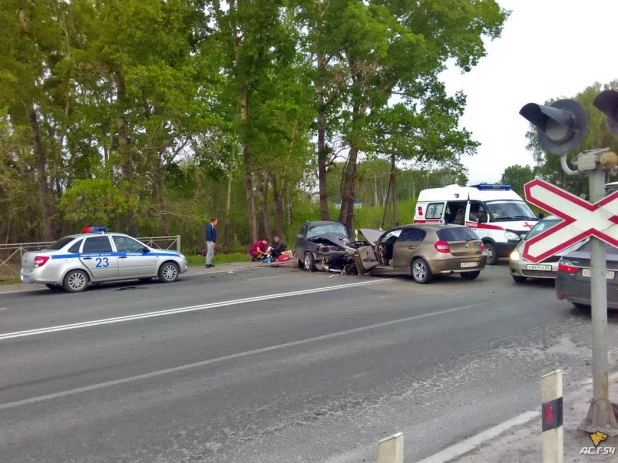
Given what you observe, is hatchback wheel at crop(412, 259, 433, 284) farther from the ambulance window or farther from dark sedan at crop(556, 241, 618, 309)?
the ambulance window

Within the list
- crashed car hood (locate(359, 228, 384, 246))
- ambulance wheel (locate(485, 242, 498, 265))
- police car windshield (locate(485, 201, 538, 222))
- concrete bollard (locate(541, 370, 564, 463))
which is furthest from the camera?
police car windshield (locate(485, 201, 538, 222))

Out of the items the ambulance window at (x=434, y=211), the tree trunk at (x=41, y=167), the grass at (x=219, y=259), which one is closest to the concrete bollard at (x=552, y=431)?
the ambulance window at (x=434, y=211)

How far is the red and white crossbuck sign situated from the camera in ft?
14.1

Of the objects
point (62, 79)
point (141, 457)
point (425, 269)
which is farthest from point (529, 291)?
point (62, 79)

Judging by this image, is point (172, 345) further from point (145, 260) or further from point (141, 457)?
point (145, 260)

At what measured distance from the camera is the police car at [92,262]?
1541 centimetres

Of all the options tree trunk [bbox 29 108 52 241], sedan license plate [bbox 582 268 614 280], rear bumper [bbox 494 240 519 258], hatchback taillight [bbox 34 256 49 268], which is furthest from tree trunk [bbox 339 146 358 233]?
sedan license plate [bbox 582 268 614 280]

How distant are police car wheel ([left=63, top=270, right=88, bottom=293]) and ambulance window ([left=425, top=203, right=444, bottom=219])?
12.1 metres

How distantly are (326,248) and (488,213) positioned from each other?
5370mm

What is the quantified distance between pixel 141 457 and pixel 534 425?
10.8 feet

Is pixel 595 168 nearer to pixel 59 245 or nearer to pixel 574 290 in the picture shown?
pixel 574 290

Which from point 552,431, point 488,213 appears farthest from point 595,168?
point 488,213

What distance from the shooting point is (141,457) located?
15.2 feet

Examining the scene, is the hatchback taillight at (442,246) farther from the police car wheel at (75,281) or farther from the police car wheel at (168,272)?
the police car wheel at (75,281)
